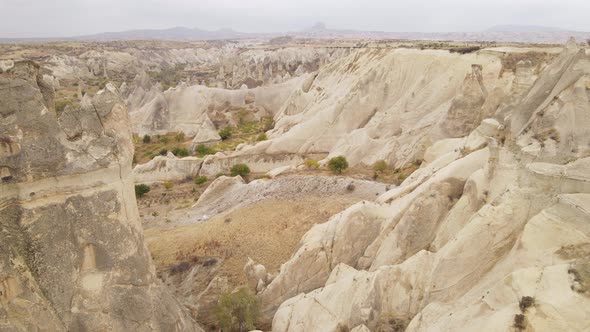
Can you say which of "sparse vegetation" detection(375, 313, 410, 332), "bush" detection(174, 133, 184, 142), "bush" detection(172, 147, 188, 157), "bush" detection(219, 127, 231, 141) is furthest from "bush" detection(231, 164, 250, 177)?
"sparse vegetation" detection(375, 313, 410, 332)

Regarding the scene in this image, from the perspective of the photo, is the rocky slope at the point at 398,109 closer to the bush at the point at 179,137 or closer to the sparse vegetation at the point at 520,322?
the bush at the point at 179,137

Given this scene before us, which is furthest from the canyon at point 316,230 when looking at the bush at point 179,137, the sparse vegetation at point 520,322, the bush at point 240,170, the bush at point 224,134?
the bush at point 179,137

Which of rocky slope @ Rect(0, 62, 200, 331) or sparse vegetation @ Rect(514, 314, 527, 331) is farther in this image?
rocky slope @ Rect(0, 62, 200, 331)

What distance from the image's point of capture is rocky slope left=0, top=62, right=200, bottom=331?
844 cm

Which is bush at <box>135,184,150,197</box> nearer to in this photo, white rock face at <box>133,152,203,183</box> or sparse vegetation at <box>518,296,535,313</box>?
white rock face at <box>133,152,203,183</box>

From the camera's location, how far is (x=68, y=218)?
8.87 meters

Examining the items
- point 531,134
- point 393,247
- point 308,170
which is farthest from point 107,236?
point 308,170

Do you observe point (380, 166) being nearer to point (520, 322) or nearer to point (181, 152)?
point (520, 322)

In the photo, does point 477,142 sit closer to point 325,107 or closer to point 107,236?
Answer: point 107,236

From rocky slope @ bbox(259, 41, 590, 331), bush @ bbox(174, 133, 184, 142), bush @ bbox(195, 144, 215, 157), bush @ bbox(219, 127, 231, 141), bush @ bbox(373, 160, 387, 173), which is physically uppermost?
rocky slope @ bbox(259, 41, 590, 331)

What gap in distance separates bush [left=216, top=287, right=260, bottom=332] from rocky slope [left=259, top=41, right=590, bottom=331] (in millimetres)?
736

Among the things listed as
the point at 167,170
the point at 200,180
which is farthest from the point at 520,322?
the point at 167,170

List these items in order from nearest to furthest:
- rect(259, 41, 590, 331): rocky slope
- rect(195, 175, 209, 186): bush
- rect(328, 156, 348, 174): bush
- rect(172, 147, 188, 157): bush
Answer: rect(259, 41, 590, 331): rocky slope → rect(328, 156, 348, 174): bush → rect(195, 175, 209, 186): bush → rect(172, 147, 188, 157): bush

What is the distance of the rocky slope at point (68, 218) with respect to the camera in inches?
332
